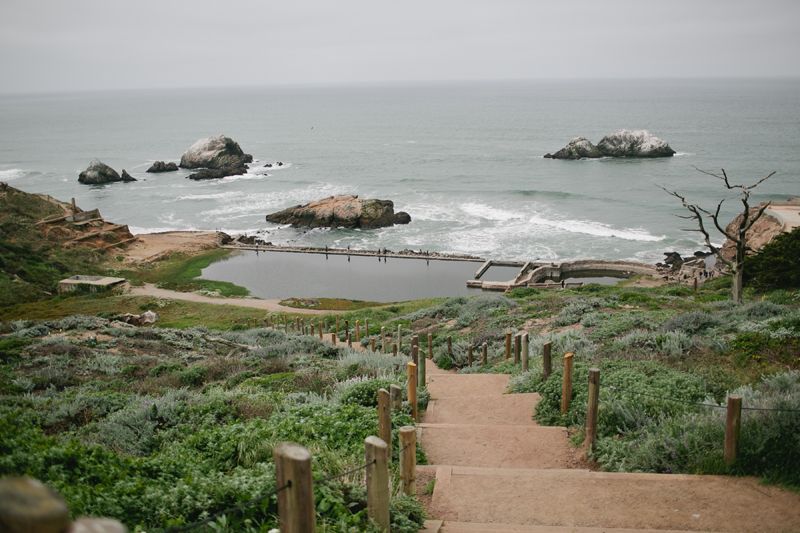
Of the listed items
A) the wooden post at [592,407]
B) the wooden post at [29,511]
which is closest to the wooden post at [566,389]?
the wooden post at [592,407]

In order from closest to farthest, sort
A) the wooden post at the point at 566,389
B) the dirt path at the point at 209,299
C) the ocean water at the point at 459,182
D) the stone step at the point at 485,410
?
the wooden post at the point at 566,389 < the stone step at the point at 485,410 < the dirt path at the point at 209,299 < the ocean water at the point at 459,182

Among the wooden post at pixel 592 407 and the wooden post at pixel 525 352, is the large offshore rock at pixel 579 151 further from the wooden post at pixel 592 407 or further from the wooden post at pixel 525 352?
the wooden post at pixel 592 407

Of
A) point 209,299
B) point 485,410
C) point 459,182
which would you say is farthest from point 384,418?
point 459,182

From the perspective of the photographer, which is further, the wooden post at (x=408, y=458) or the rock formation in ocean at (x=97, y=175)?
the rock formation in ocean at (x=97, y=175)

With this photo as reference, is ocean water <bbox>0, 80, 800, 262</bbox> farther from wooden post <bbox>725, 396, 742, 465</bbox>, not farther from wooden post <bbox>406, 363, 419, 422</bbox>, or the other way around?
wooden post <bbox>725, 396, 742, 465</bbox>

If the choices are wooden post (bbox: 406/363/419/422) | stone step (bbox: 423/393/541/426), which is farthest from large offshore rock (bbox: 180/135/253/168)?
wooden post (bbox: 406/363/419/422)

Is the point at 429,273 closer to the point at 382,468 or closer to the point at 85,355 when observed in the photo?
the point at 85,355

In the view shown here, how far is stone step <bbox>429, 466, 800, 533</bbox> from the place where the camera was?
17.9ft

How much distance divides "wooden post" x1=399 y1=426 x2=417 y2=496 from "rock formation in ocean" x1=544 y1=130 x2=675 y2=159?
10343 cm

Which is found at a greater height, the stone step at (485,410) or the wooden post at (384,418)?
the wooden post at (384,418)

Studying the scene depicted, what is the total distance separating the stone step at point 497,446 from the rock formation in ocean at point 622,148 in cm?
10071

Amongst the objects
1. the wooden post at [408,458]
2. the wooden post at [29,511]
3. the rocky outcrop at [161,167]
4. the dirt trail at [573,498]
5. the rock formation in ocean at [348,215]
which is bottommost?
the rock formation in ocean at [348,215]

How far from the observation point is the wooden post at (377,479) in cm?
430

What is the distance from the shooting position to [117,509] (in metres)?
4.46
